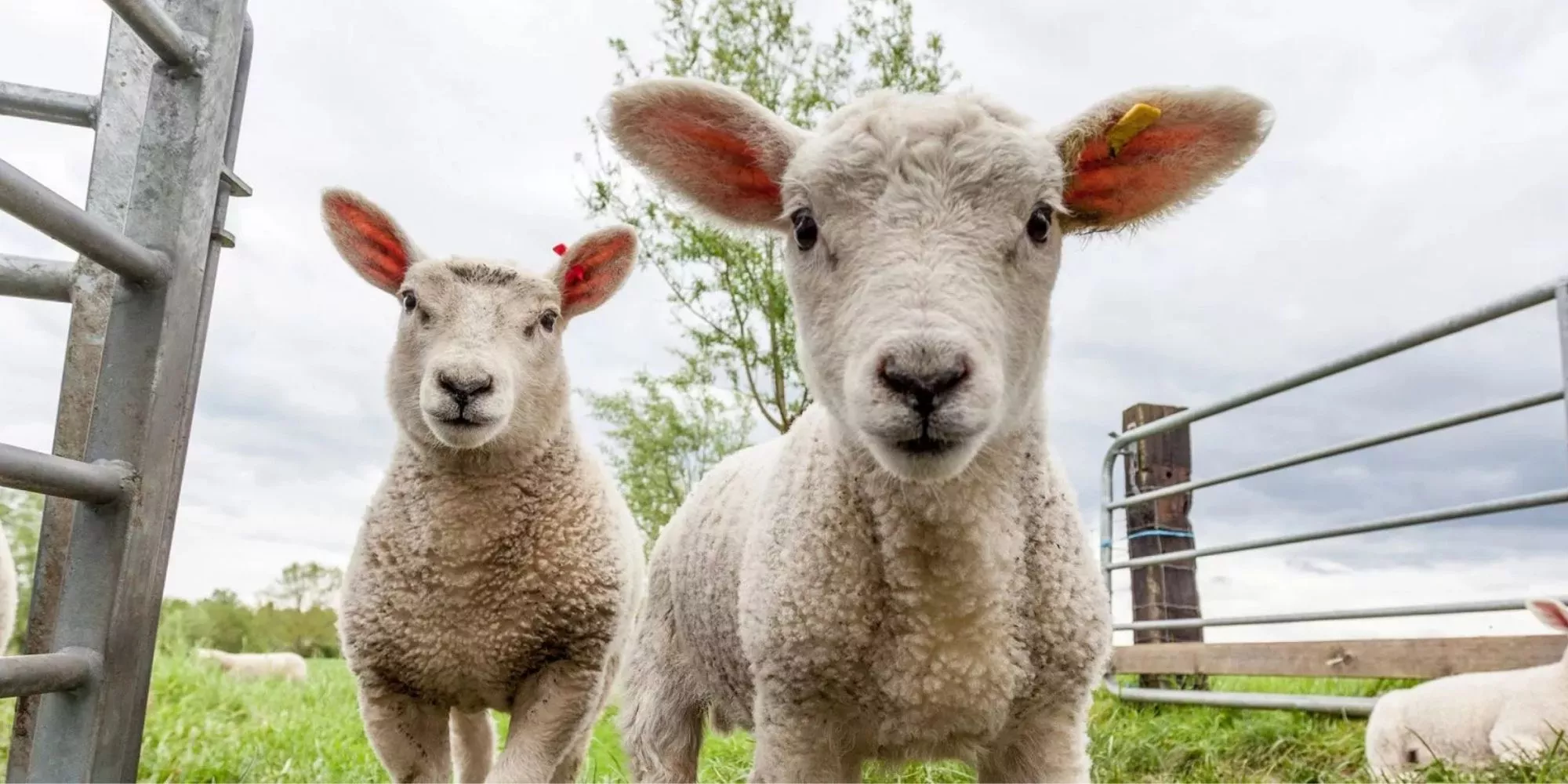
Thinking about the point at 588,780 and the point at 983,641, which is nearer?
the point at 983,641

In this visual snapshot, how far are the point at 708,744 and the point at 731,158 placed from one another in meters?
3.41

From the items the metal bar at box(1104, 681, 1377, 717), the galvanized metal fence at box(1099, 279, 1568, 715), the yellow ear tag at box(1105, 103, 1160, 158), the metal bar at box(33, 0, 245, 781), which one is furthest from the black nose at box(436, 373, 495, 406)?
the metal bar at box(1104, 681, 1377, 717)

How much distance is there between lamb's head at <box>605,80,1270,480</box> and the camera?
1.77m

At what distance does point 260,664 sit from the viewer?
7.27 meters

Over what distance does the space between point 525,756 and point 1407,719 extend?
3751 mm

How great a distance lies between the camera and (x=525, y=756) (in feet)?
9.11

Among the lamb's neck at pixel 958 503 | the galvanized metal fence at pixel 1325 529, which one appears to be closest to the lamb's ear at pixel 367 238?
the lamb's neck at pixel 958 503

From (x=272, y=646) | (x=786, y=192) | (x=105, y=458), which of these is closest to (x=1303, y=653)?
(x=786, y=192)

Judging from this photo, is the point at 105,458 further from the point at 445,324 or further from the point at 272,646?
the point at 272,646

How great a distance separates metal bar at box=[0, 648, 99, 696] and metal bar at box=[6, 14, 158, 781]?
389 mm

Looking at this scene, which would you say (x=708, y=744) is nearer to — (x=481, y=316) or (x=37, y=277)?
(x=481, y=316)

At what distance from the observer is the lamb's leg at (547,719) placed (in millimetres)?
2775

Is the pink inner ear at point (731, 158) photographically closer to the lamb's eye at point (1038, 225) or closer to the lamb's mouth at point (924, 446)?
the lamb's eye at point (1038, 225)

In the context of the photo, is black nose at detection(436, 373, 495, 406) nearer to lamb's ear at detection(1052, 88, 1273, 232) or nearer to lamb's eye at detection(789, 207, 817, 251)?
lamb's eye at detection(789, 207, 817, 251)
